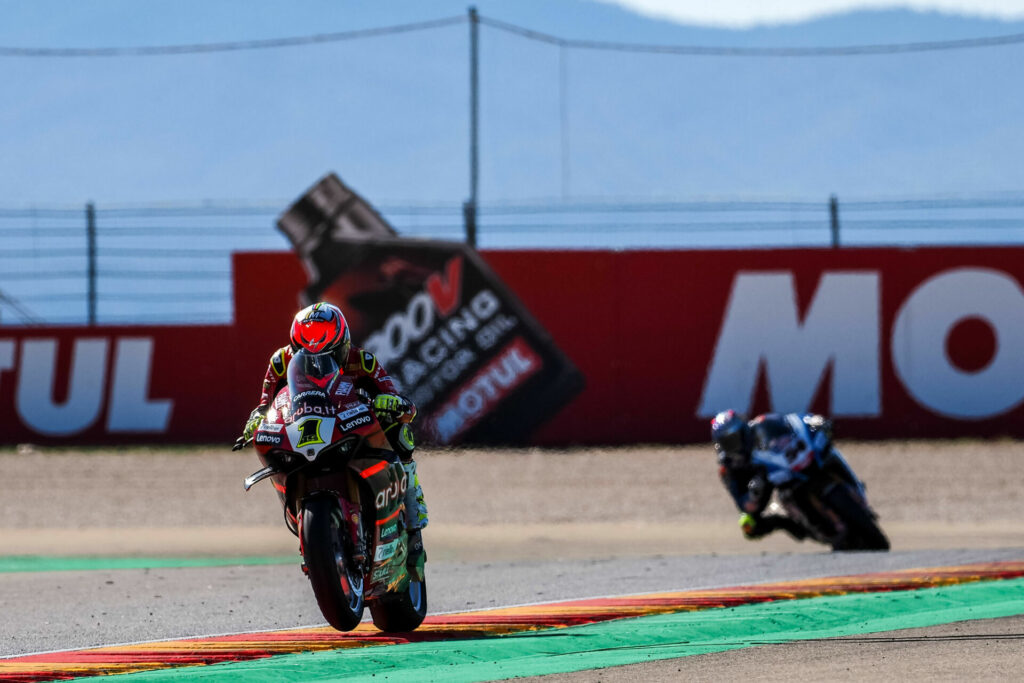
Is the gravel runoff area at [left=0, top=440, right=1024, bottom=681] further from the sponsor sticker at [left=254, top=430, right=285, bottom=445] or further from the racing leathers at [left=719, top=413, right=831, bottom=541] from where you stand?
the sponsor sticker at [left=254, top=430, right=285, bottom=445]

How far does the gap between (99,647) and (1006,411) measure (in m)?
14.0

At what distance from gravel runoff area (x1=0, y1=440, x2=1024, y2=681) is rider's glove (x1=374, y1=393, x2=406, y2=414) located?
130cm

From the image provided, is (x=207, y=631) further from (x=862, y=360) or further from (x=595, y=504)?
(x=862, y=360)

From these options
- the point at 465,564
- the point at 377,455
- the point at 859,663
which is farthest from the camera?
the point at 465,564

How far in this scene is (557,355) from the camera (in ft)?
60.5

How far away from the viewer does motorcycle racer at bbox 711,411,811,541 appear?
10336 mm

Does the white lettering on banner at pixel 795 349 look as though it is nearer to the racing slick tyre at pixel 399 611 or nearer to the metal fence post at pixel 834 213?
the metal fence post at pixel 834 213

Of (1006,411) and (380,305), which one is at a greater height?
(380,305)

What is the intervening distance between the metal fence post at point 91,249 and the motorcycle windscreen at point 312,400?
45.5ft

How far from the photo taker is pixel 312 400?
20.3 feet

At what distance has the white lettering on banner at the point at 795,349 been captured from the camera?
18219mm

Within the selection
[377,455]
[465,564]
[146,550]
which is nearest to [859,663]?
[377,455]

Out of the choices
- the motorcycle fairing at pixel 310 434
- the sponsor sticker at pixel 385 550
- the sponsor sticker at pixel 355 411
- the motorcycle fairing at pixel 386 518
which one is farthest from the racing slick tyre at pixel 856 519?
the motorcycle fairing at pixel 310 434

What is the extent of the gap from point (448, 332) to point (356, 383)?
11652 millimetres
